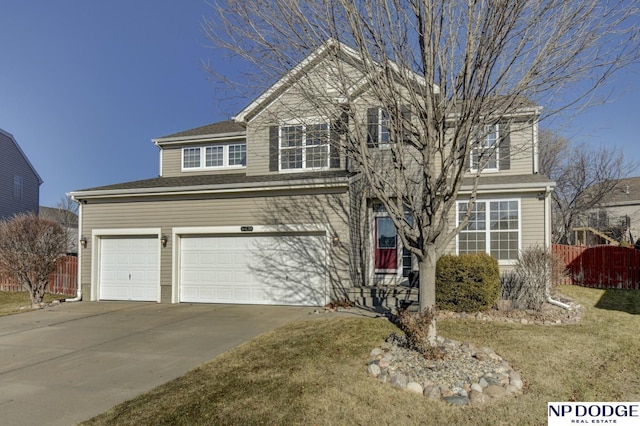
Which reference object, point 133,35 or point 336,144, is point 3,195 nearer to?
point 133,35

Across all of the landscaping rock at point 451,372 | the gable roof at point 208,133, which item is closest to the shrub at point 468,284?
the landscaping rock at point 451,372

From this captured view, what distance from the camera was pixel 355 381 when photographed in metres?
5.17

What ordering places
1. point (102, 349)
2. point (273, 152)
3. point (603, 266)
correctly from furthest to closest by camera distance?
1. point (603, 266)
2. point (273, 152)
3. point (102, 349)

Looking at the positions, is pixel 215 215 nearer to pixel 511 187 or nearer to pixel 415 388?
pixel 415 388

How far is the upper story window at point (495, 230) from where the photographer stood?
11688 millimetres

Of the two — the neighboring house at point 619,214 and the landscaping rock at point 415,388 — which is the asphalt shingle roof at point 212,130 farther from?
the neighboring house at point 619,214

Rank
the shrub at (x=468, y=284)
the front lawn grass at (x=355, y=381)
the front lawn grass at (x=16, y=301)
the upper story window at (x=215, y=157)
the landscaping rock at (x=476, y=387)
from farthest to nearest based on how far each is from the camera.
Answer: the upper story window at (x=215, y=157), the front lawn grass at (x=16, y=301), the shrub at (x=468, y=284), the landscaping rock at (x=476, y=387), the front lawn grass at (x=355, y=381)

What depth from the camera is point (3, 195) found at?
24641 mm

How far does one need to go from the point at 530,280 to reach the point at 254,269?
7321mm

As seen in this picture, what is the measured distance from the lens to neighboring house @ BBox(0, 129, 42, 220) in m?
24.8

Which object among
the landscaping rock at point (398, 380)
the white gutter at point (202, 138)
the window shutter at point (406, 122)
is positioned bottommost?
the landscaping rock at point (398, 380)

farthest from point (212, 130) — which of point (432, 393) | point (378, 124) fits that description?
point (432, 393)

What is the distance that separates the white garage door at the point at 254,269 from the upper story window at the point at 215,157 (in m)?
3.76

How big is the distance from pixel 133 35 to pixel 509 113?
1180cm
